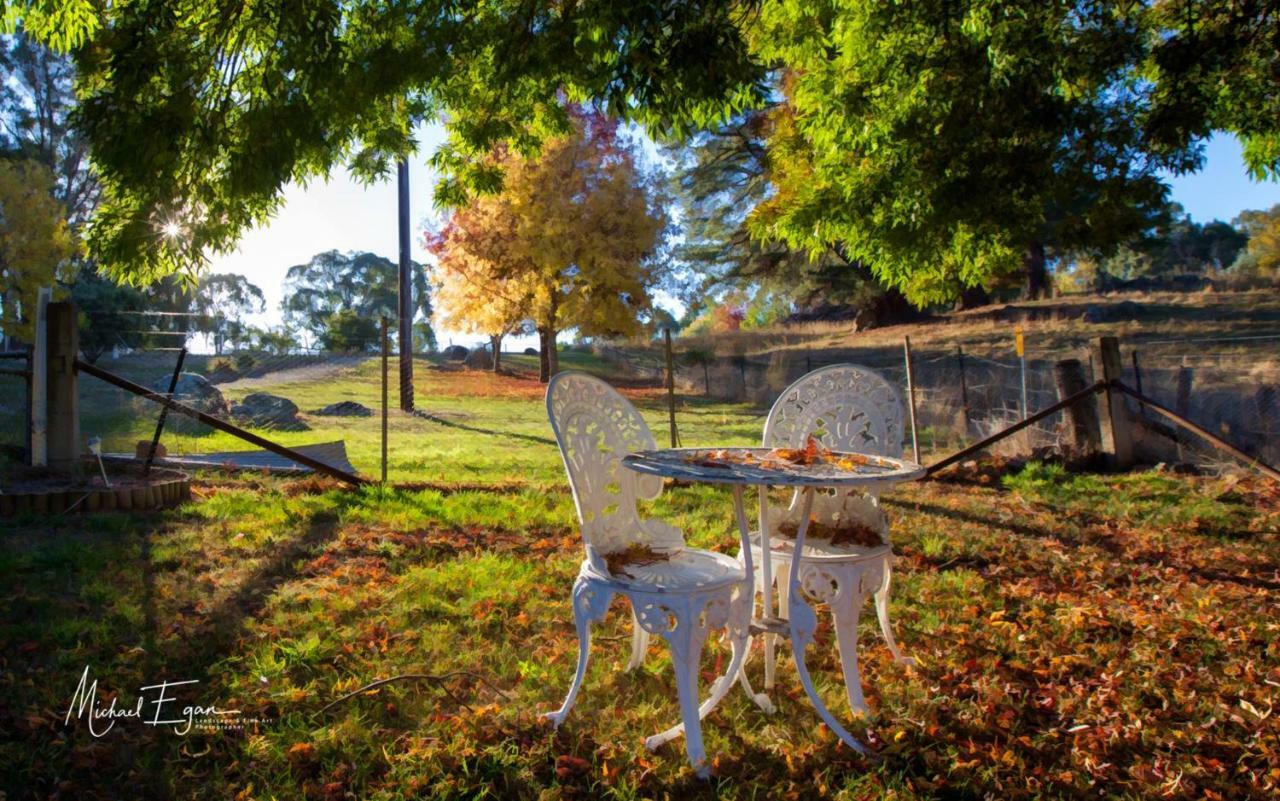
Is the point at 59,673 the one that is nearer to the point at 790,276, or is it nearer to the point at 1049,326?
the point at 1049,326

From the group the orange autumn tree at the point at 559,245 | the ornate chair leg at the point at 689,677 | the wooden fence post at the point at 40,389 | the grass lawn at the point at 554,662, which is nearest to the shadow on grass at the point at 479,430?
the orange autumn tree at the point at 559,245

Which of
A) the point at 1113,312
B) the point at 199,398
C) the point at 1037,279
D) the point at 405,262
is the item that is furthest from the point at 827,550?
the point at 1037,279

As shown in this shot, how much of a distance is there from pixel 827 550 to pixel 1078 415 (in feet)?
20.2

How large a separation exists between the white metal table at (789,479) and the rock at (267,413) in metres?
11.4

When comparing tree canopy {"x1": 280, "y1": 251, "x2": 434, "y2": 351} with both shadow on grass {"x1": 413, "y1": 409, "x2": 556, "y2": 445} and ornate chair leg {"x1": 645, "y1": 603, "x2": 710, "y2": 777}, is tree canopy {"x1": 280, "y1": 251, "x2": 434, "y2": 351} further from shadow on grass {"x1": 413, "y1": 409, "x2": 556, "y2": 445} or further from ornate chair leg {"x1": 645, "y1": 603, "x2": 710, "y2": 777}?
ornate chair leg {"x1": 645, "y1": 603, "x2": 710, "y2": 777}

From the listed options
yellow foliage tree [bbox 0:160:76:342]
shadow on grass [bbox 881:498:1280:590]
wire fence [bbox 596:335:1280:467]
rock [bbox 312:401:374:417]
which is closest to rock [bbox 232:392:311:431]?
rock [bbox 312:401:374:417]

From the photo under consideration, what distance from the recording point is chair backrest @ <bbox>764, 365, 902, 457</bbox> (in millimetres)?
3691

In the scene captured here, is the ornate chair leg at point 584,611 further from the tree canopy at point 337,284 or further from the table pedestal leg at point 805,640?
the tree canopy at point 337,284

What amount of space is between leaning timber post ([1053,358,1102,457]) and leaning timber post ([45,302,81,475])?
921 cm

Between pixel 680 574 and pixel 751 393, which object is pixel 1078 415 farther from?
pixel 751 393

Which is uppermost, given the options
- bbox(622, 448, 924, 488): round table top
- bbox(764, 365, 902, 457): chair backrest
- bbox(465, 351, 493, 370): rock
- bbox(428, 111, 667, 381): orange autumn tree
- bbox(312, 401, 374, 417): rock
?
bbox(428, 111, 667, 381): orange autumn tree

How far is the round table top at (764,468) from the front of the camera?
2.56 meters

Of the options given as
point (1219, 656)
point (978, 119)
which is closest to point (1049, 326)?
point (978, 119)
